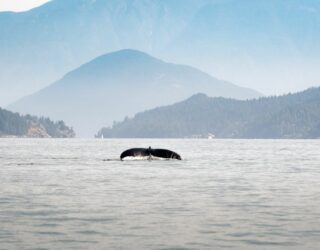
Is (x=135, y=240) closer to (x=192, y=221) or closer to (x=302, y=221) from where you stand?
(x=192, y=221)

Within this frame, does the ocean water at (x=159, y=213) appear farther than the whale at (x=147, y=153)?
No

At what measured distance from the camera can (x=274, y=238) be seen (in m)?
31.4

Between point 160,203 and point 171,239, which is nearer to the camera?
point 171,239

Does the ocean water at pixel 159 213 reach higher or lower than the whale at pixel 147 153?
lower

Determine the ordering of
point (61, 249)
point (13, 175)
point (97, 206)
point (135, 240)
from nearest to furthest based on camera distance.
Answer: point (61, 249) → point (135, 240) → point (97, 206) → point (13, 175)

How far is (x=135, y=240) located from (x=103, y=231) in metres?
2.35

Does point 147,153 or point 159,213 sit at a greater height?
point 147,153

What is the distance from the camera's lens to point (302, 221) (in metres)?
36.1

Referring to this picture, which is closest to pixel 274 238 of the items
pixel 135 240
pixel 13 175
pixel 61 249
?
pixel 135 240

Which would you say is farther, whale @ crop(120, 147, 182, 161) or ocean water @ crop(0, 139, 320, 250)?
whale @ crop(120, 147, 182, 161)

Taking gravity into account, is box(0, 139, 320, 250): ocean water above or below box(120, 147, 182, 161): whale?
below

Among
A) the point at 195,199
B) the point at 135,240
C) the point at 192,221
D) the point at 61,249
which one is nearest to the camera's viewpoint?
the point at 61,249

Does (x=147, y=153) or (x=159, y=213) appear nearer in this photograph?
(x=159, y=213)

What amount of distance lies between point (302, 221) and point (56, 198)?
50.0 feet
